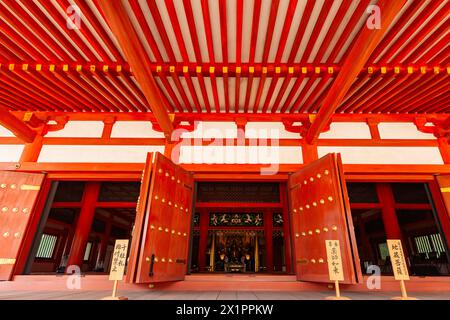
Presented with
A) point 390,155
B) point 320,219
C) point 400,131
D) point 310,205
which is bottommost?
point 320,219

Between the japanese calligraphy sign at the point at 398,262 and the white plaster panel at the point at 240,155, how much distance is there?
184cm

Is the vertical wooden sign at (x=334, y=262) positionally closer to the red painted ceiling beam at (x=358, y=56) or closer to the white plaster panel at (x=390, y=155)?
the red painted ceiling beam at (x=358, y=56)

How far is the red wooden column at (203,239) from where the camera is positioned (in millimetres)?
8188

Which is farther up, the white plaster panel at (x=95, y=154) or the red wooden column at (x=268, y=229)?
the white plaster panel at (x=95, y=154)

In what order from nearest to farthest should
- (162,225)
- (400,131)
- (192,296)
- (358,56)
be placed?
(358,56), (192,296), (162,225), (400,131)

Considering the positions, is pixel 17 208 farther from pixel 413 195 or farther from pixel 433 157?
pixel 413 195

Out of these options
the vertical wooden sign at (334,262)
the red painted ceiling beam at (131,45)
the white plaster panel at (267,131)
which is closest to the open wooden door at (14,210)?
the red painted ceiling beam at (131,45)

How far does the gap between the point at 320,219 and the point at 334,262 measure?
32.8 inches

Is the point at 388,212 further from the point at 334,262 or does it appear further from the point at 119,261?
the point at 119,261

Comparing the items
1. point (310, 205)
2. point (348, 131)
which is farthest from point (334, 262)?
point (348, 131)

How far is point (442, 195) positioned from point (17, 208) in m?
6.58

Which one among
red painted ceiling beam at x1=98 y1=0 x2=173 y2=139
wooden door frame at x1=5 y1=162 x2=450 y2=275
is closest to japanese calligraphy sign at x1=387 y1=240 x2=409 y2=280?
wooden door frame at x1=5 y1=162 x2=450 y2=275

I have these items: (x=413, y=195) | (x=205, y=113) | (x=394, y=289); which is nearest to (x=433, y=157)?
(x=394, y=289)

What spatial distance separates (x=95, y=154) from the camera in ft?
13.6
